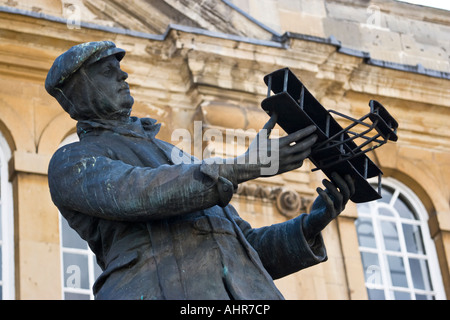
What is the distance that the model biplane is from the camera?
535 cm

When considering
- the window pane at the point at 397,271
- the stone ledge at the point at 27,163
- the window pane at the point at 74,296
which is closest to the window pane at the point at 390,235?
the window pane at the point at 397,271

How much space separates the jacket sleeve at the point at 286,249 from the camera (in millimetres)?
5684

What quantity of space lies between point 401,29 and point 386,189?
220 centimetres

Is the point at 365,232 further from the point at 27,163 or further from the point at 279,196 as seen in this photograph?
the point at 27,163

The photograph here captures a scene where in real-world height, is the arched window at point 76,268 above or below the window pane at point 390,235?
below

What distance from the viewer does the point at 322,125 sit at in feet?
18.2

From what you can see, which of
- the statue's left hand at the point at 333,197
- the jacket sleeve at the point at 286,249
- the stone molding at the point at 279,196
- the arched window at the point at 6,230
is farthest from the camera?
the stone molding at the point at 279,196

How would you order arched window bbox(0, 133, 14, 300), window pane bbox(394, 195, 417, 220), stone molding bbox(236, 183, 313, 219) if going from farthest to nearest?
window pane bbox(394, 195, 417, 220) → stone molding bbox(236, 183, 313, 219) → arched window bbox(0, 133, 14, 300)

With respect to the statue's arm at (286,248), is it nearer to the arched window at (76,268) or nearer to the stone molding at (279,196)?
the arched window at (76,268)

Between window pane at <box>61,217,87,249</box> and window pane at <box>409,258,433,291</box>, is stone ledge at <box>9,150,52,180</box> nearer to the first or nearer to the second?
window pane at <box>61,217,87,249</box>

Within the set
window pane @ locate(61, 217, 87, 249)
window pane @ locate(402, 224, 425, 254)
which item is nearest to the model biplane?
window pane @ locate(61, 217, 87, 249)

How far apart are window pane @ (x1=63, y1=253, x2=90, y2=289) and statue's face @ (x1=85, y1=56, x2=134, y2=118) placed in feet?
25.2

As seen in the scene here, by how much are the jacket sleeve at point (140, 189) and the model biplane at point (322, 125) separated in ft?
1.04

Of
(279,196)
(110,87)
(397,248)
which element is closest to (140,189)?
(110,87)
